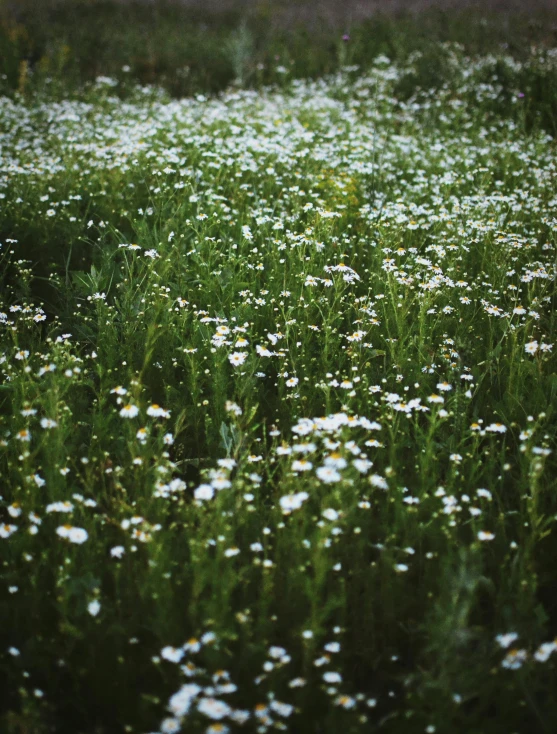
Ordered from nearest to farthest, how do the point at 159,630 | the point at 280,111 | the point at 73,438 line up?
1. the point at 159,630
2. the point at 73,438
3. the point at 280,111

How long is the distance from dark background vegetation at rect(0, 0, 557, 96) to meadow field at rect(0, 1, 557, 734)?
4619mm

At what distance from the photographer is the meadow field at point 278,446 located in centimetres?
182

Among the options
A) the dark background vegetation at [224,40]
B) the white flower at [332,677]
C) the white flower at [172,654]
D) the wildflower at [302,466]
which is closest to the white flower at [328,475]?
the wildflower at [302,466]

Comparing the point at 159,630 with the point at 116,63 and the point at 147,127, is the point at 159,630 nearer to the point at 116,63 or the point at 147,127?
the point at 147,127

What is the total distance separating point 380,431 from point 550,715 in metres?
1.27

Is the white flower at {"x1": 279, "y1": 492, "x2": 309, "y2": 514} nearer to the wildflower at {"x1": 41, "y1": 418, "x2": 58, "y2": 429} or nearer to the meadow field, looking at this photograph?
the meadow field

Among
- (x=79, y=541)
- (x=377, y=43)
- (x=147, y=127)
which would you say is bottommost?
(x=79, y=541)

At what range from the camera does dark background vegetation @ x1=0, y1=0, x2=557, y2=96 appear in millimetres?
9852

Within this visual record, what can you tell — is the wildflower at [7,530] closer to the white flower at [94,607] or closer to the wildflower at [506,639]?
A: the white flower at [94,607]

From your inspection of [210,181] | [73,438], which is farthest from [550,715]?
[210,181]

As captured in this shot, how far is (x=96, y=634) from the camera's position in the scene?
6.35 feet

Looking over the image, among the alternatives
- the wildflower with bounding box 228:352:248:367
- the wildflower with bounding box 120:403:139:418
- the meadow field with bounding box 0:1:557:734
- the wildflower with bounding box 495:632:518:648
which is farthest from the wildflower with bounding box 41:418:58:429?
the wildflower with bounding box 495:632:518:648

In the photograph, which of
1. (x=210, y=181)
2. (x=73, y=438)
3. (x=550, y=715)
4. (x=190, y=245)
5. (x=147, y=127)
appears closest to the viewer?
(x=550, y=715)

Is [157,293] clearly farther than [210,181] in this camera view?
No
